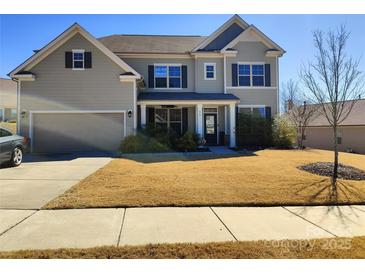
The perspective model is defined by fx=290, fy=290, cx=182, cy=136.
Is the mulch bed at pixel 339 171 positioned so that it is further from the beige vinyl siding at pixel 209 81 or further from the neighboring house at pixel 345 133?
the neighboring house at pixel 345 133

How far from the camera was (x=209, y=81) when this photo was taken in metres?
19.8

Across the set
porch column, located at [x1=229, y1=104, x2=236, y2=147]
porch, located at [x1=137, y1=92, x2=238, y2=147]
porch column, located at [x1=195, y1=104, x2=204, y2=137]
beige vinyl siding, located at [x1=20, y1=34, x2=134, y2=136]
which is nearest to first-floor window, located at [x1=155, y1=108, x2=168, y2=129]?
porch, located at [x1=137, y1=92, x2=238, y2=147]

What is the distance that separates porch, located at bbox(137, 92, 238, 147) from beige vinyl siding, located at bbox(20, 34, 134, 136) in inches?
71.7

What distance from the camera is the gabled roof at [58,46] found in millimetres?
16078

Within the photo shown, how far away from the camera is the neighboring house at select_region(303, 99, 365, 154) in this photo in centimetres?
2823

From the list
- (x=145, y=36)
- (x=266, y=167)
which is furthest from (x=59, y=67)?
(x=266, y=167)

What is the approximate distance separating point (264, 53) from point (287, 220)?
1686cm

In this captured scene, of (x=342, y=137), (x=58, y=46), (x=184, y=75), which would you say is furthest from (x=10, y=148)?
(x=342, y=137)

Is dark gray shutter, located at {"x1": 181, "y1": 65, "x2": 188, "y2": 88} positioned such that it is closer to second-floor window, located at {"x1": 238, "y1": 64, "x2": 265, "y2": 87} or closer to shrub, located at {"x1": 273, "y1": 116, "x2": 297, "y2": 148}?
second-floor window, located at {"x1": 238, "y1": 64, "x2": 265, "y2": 87}

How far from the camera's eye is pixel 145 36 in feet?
77.4

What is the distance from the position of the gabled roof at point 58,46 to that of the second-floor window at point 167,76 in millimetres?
3562

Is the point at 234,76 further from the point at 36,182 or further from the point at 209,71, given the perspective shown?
the point at 36,182

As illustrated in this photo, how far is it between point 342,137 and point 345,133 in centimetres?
58

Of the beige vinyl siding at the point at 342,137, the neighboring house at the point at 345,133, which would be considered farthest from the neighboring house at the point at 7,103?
the beige vinyl siding at the point at 342,137
